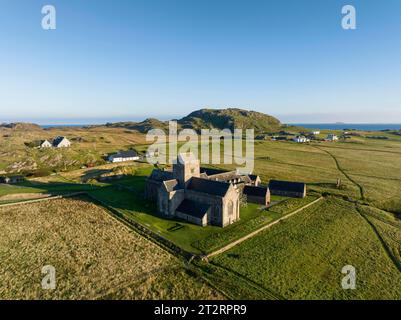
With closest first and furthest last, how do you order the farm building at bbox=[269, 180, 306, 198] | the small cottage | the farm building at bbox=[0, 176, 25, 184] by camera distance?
the farm building at bbox=[269, 180, 306, 198] → the farm building at bbox=[0, 176, 25, 184] → the small cottage

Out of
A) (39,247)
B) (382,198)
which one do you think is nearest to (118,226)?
(39,247)

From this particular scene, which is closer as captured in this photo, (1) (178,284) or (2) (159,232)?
(1) (178,284)

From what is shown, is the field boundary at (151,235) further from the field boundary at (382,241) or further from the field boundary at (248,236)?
the field boundary at (382,241)

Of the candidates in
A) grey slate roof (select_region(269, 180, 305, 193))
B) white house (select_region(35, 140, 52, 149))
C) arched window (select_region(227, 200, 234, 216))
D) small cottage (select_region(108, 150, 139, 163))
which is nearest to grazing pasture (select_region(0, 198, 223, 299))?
arched window (select_region(227, 200, 234, 216))

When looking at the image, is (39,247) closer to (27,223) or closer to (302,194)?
(27,223)

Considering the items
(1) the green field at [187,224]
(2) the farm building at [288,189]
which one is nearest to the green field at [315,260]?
(1) the green field at [187,224]

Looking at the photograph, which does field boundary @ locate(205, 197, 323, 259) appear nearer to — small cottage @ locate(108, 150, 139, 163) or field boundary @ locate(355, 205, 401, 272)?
field boundary @ locate(355, 205, 401, 272)

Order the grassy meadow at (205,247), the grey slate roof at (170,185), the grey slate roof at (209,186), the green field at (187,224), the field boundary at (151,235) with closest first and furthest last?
1. the grassy meadow at (205,247)
2. the field boundary at (151,235)
3. the green field at (187,224)
4. the grey slate roof at (209,186)
5. the grey slate roof at (170,185)
